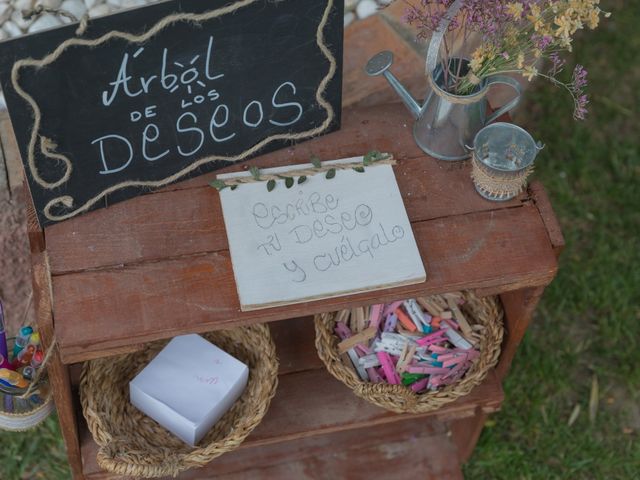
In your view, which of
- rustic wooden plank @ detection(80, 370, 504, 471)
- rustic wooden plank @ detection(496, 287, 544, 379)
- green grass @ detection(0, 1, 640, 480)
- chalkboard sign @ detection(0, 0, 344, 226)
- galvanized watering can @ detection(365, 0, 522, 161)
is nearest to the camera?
chalkboard sign @ detection(0, 0, 344, 226)

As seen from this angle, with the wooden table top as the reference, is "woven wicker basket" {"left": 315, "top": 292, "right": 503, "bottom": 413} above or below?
below

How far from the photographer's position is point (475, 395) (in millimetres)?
1644

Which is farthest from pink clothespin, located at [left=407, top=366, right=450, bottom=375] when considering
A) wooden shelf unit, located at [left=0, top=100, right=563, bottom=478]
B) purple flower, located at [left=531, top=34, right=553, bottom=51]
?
purple flower, located at [left=531, top=34, right=553, bottom=51]

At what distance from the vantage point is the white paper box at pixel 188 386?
4.95 ft

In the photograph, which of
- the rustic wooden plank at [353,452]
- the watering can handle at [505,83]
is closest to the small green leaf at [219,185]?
the watering can handle at [505,83]

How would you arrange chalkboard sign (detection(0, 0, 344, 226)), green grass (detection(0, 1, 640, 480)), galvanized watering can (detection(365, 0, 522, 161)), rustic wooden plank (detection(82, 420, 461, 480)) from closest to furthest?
chalkboard sign (detection(0, 0, 344, 226)) → galvanized watering can (detection(365, 0, 522, 161)) → rustic wooden plank (detection(82, 420, 461, 480)) → green grass (detection(0, 1, 640, 480))

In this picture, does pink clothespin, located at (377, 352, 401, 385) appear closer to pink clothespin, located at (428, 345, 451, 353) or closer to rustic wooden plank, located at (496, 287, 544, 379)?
pink clothespin, located at (428, 345, 451, 353)

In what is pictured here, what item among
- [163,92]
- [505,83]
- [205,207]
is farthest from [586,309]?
[163,92]

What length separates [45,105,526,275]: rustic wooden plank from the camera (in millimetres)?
1299

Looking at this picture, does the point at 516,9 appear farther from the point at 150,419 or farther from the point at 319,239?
the point at 150,419

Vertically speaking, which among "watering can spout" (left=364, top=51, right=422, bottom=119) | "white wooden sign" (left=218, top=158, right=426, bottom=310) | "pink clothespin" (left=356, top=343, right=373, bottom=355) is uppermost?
"watering can spout" (left=364, top=51, right=422, bottom=119)

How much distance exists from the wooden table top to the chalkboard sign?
5 centimetres

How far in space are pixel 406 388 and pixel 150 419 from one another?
50cm

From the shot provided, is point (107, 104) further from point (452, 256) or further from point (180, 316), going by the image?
point (452, 256)
